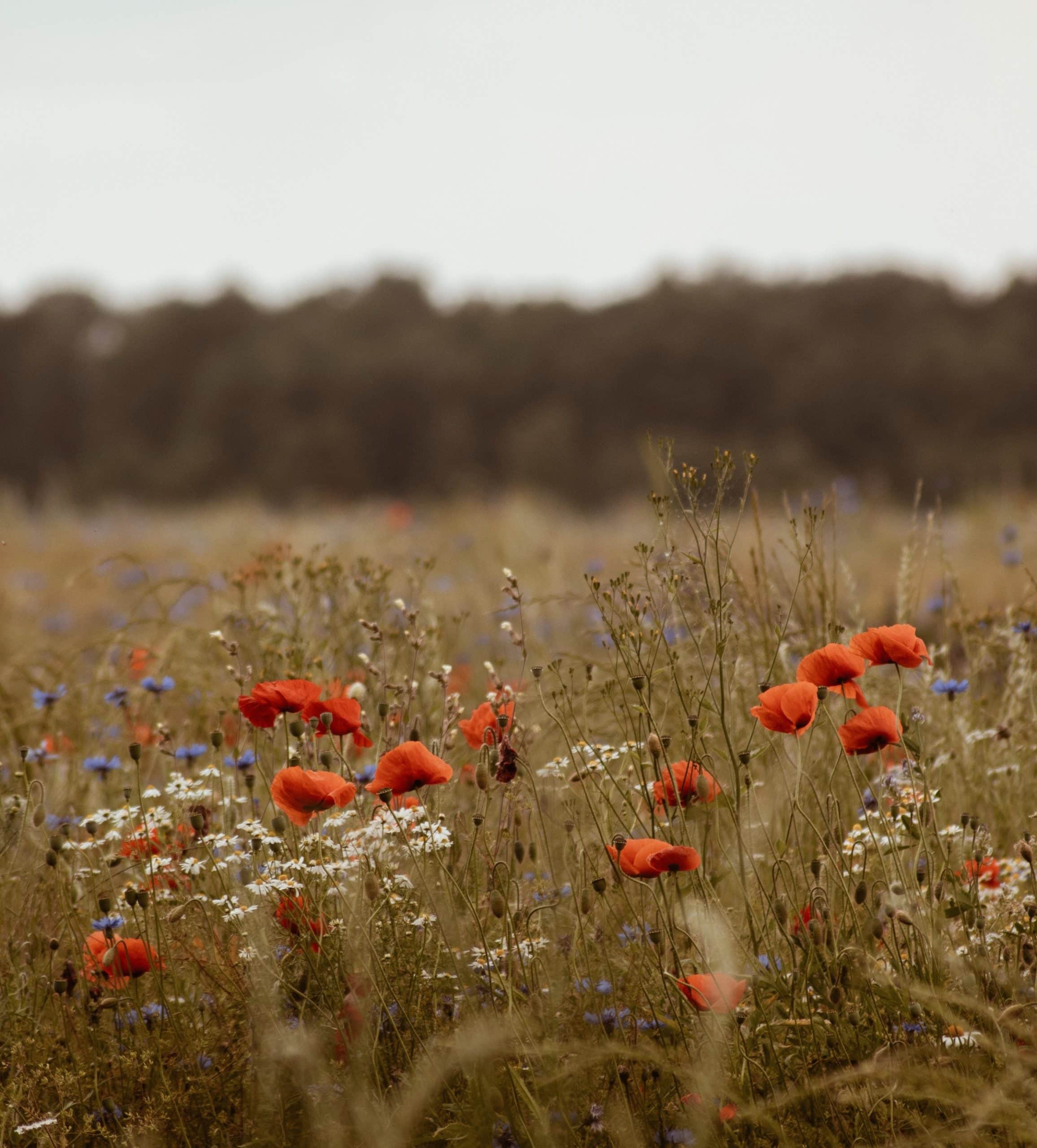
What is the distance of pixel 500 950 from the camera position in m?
1.50

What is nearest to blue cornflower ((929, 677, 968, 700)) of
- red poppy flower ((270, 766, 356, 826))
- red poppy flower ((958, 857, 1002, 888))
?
red poppy flower ((958, 857, 1002, 888))

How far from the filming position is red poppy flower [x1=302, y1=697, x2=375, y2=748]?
1456mm

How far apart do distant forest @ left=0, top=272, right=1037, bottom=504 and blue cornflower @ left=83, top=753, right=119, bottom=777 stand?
1470 cm

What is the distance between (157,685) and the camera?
2297 mm

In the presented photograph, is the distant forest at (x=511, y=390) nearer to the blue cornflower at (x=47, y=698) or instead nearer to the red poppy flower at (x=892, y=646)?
the blue cornflower at (x=47, y=698)

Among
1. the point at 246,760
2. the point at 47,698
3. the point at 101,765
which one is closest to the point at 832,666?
the point at 246,760

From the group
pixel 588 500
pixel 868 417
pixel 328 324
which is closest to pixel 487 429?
pixel 588 500

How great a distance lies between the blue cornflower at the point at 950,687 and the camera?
1943 mm

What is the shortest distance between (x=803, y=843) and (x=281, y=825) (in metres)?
0.97

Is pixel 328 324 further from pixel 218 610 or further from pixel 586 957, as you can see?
pixel 586 957

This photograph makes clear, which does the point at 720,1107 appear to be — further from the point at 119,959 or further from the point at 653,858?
the point at 119,959

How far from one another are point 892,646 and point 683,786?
0.33 metres

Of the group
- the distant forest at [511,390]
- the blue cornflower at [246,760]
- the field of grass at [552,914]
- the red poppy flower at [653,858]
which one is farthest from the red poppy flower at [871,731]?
the distant forest at [511,390]

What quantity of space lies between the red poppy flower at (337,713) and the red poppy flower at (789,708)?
0.54 meters
